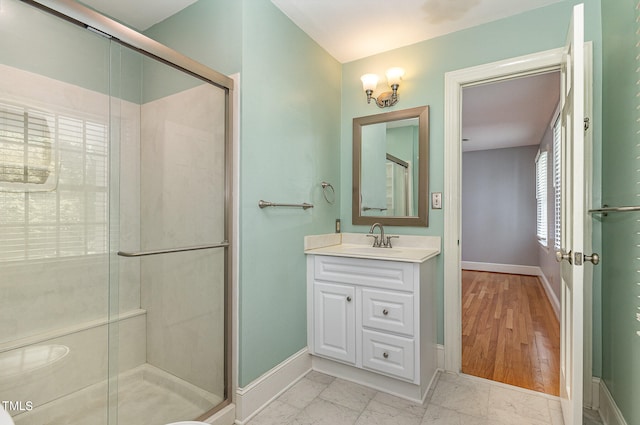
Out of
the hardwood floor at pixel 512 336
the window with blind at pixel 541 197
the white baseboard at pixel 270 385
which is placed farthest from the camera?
the window with blind at pixel 541 197

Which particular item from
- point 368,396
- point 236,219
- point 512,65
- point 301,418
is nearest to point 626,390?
point 368,396

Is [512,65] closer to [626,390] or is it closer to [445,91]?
[445,91]

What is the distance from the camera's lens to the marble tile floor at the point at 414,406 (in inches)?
67.5

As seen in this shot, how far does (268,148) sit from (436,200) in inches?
50.4

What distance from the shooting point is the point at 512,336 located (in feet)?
9.50

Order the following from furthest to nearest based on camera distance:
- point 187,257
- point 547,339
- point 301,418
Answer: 1. point 547,339
2. point 301,418
3. point 187,257

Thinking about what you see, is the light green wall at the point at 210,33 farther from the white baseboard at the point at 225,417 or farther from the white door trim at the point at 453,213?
the white baseboard at the point at 225,417

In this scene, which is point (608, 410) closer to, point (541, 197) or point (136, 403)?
point (136, 403)

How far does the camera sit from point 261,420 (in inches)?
67.8

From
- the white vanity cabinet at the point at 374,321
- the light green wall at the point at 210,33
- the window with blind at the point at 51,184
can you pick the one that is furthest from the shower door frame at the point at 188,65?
the white vanity cabinet at the point at 374,321

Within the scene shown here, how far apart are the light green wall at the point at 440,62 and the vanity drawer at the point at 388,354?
52cm

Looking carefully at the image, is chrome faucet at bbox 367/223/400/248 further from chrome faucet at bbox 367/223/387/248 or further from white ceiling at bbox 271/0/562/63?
white ceiling at bbox 271/0/562/63

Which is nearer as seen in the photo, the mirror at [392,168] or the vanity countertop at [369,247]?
the vanity countertop at [369,247]

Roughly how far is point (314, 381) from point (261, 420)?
19.3 inches
